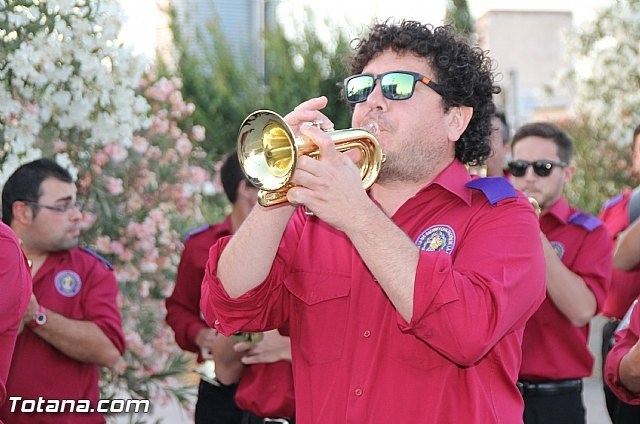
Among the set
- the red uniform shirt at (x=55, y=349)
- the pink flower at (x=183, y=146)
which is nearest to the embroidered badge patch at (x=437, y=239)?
the red uniform shirt at (x=55, y=349)

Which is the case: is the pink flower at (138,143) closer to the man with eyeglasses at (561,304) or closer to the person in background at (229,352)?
the person in background at (229,352)

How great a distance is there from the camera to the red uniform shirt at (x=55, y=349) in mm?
4238

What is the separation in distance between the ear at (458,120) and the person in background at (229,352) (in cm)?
156

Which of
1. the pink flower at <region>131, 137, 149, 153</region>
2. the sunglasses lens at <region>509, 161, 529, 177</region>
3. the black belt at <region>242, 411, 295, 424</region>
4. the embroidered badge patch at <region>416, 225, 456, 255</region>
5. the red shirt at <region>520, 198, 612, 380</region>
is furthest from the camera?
the pink flower at <region>131, 137, 149, 153</region>

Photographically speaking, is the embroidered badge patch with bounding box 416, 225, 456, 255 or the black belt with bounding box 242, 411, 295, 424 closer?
the embroidered badge patch with bounding box 416, 225, 456, 255

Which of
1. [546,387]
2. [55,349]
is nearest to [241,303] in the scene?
[55,349]

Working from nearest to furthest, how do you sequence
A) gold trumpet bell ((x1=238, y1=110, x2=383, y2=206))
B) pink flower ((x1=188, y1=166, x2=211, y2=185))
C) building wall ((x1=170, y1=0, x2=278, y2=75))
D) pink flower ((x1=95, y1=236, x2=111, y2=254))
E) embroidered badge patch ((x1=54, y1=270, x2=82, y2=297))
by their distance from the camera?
gold trumpet bell ((x1=238, y1=110, x2=383, y2=206)) < embroidered badge patch ((x1=54, y1=270, x2=82, y2=297)) < pink flower ((x1=95, y1=236, x2=111, y2=254)) < pink flower ((x1=188, y1=166, x2=211, y2=185)) < building wall ((x1=170, y1=0, x2=278, y2=75))

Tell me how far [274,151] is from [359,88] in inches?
18.5

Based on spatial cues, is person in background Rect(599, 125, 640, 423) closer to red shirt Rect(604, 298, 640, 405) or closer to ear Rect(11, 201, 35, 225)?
red shirt Rect(604, 298, 640, 405)

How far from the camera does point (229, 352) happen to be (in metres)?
4.75

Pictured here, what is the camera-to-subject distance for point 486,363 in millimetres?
2781

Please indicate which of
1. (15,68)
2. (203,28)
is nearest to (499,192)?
(15,68)

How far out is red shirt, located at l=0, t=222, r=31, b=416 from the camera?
3125 millimetres

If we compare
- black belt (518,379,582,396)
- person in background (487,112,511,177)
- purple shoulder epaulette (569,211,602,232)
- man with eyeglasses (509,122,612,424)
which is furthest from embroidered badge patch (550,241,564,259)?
black belt (518,379,582,396)
